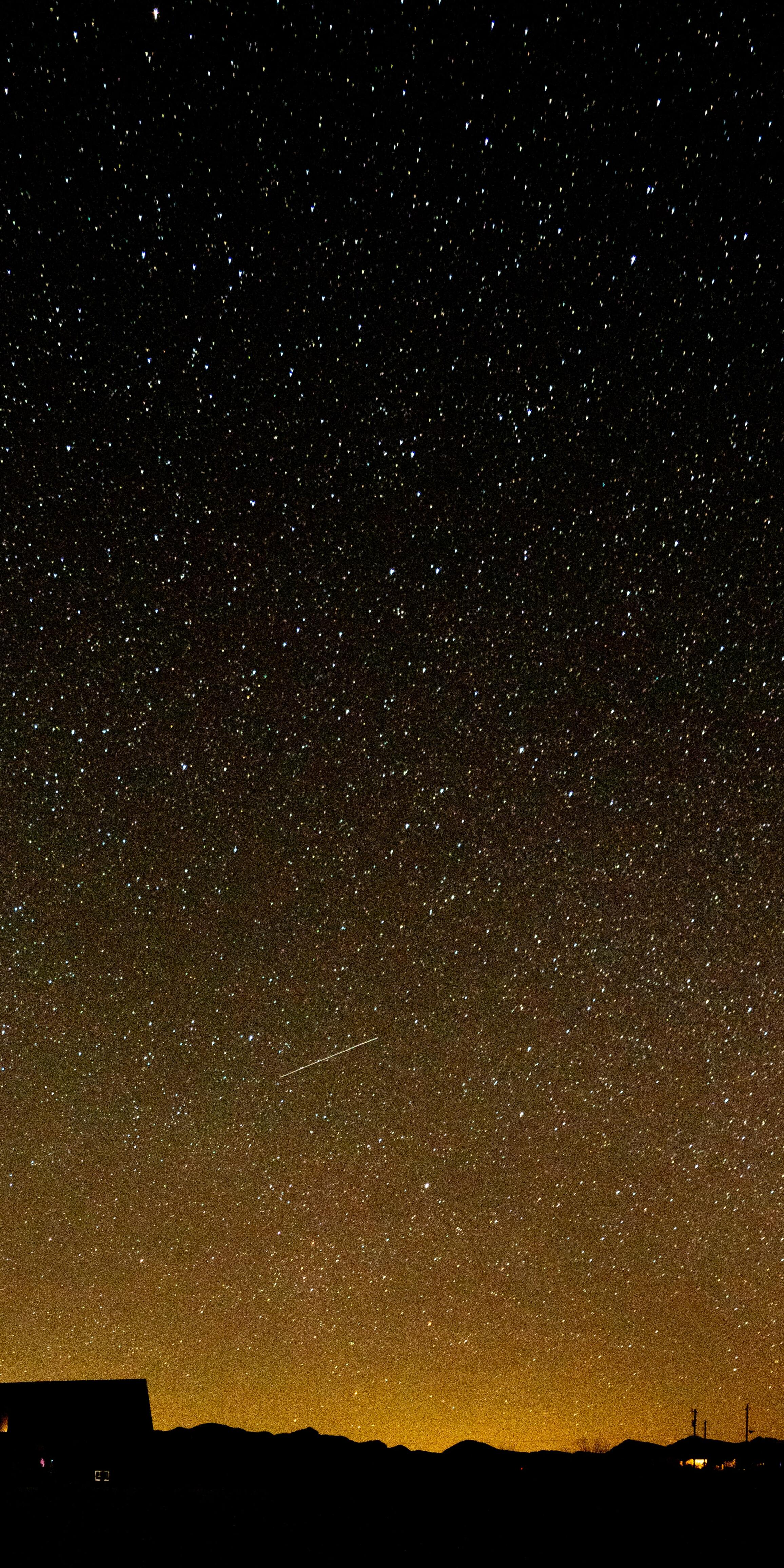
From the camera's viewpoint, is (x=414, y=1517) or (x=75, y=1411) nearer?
(x=414, y=1517)

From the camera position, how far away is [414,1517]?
10.5 m

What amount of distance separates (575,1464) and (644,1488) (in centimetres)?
662

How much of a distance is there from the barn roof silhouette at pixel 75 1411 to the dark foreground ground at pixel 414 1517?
7193 millimetres

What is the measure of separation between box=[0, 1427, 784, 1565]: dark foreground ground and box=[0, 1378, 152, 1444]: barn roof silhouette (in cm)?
719

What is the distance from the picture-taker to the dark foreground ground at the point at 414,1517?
8.51 metres

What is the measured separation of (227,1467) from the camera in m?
24.7

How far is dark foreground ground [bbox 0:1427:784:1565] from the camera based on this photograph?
8508 millimetres

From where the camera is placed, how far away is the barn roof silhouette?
23.9 metres

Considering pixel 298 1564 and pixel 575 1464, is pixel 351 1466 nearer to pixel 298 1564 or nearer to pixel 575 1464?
pixel 575 1464

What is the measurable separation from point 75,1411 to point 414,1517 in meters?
16.9

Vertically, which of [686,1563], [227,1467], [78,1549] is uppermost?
[78,1549]

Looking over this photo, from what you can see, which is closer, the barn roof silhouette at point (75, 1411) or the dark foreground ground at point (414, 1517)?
the dark foreground ground at point (414, 1517)

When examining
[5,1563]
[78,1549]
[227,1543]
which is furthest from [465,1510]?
[5,1563]

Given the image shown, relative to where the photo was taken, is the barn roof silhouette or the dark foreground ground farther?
the barn roof silhouette
